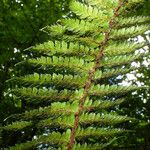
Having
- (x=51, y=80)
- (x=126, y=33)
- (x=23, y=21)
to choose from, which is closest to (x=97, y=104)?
(x=51, y=80)

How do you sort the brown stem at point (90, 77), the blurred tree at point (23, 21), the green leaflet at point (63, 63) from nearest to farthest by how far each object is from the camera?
the brown stem at point (90, 77) < the green leaflet at point (63, 63) < the blurred tree at point (23, 21)

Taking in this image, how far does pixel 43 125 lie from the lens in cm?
144

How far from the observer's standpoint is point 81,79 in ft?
4.86

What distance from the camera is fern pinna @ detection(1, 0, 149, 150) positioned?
56.1 inches

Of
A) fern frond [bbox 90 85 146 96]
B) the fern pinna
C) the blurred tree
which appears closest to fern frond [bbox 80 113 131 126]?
the fern pinna

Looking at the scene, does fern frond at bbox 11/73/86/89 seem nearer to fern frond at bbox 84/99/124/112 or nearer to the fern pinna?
the fern pinna

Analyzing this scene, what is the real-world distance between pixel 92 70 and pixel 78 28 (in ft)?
0.71

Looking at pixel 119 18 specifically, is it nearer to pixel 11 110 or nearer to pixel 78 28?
pixel 78 28

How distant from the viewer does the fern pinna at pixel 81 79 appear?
142cm

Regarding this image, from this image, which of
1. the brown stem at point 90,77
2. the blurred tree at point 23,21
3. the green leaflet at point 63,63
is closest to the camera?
the brown stem at point 90,77

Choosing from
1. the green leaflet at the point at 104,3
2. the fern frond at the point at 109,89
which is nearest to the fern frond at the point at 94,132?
the fern frond at the point at 109,89

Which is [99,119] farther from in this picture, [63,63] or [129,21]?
[129,21]

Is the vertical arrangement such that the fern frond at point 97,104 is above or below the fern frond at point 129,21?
below

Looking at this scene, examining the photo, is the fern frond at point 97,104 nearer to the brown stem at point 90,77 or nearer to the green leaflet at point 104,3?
the brown stem at point 90,77
